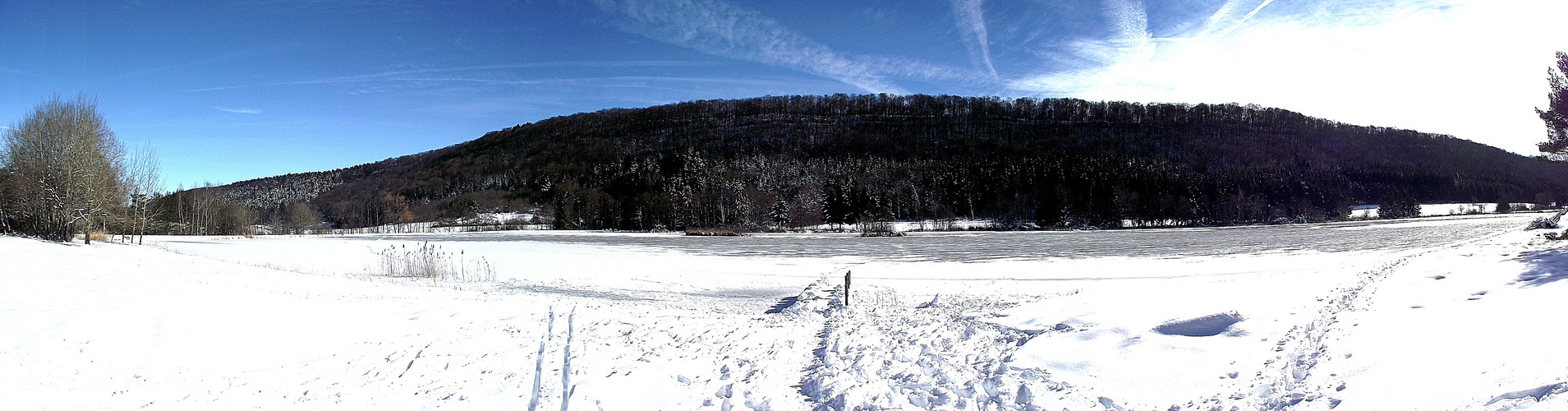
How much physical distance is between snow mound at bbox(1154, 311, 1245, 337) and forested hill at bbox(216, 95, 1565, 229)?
64863 mm

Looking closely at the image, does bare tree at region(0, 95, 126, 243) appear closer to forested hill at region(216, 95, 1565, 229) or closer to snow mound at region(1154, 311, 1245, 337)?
snow mound at region(1154, 311, 1245, 337)

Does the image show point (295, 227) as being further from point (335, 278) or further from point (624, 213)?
point (335, 278)

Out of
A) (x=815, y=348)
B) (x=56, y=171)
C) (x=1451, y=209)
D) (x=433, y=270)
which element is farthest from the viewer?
(x=1451, y=209)

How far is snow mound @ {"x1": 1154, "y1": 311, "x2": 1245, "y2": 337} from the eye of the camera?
20.6ft

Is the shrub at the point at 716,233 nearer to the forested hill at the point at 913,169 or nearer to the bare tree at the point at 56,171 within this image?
the forested hill at the point at 913,169

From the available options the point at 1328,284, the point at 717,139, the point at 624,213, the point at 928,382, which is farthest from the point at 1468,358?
the point at 717,139

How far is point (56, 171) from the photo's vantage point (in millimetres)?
24344

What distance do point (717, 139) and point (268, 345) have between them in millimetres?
151762

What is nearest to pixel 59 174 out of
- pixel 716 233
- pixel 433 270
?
pixel 433 270

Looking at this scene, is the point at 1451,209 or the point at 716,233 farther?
the point at 1451,209

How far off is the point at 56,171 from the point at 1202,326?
38.5 meters

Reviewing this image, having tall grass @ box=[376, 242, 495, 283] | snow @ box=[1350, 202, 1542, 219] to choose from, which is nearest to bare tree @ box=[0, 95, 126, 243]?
tall grass @ box=[376, 242, 495, 283]

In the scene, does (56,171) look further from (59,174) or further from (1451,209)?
(1451,209)

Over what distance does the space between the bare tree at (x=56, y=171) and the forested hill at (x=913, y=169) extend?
172 ft
